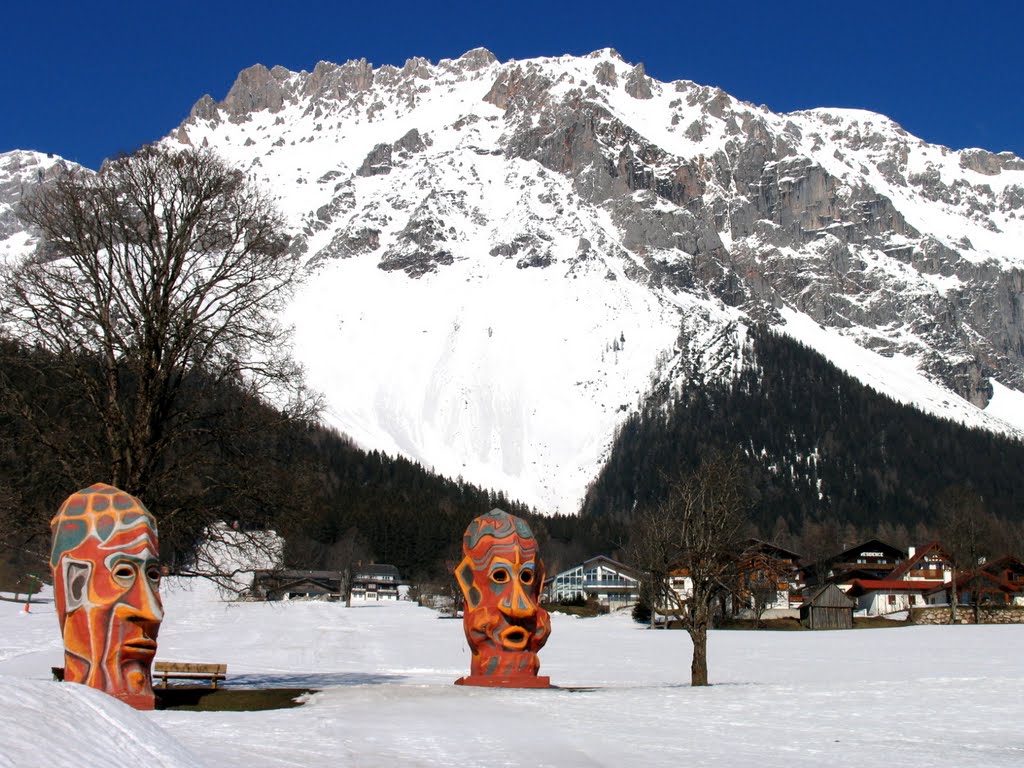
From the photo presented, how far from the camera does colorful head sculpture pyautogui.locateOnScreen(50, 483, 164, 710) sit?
19.8m

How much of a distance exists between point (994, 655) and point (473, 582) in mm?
25311

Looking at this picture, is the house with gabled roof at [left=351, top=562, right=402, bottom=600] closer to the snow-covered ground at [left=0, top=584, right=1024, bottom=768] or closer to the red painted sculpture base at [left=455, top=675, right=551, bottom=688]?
the snow-covered ground at [left=0, top=584, right=1024, bottom=768]

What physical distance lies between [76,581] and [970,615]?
77623 mm

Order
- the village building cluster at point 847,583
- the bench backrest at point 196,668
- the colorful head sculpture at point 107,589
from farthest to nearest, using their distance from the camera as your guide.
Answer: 1. the village building cluster at point 847,583
2. the bench backrest at point 196,668
3. the colorful head sculpture at point 107,589

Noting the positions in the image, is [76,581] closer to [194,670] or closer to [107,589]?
[107,589]

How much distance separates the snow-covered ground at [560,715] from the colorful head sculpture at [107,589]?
1.94 meters

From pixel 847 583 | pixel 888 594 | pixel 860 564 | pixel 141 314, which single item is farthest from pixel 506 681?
pixel 860 564

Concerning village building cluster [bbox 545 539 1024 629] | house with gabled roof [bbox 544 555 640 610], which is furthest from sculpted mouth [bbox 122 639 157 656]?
house with gabled roof [bbox 544 555 640 610]

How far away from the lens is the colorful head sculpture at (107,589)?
1975 centimetres

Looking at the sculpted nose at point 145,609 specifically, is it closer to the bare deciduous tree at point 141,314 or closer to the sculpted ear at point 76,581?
the sculpted ear at point 76,581

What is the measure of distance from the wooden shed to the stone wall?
19.0 feet

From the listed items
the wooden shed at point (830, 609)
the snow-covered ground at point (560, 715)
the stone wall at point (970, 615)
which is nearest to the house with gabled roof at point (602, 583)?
the wooden shed at point (830, 609)

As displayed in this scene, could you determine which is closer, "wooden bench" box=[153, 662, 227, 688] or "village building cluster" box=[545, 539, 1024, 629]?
"wooden bench" box=[153, 662, 227, 688]

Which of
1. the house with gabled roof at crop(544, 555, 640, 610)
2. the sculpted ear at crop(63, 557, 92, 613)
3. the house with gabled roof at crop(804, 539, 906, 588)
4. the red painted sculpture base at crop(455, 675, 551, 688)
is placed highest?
the house with gabled roof at crop(804, 539, 906, 588)
